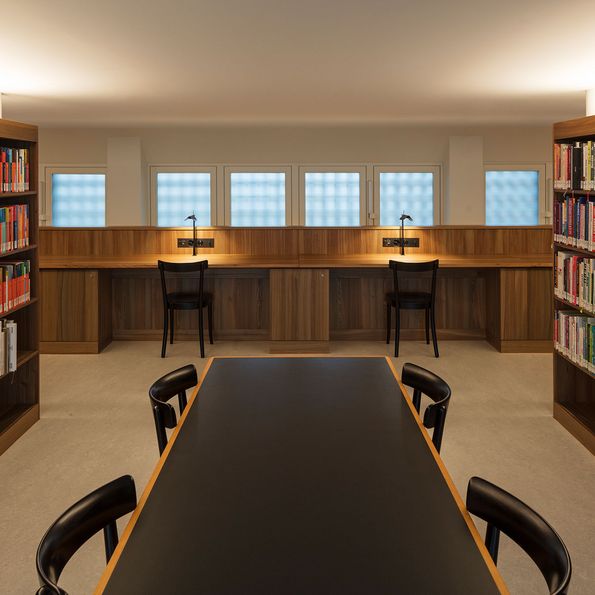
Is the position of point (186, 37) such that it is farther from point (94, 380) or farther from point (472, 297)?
point (472, 297)

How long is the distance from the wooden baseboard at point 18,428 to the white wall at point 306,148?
4664mm

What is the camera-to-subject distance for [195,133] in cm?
841

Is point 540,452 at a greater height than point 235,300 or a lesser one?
lesser

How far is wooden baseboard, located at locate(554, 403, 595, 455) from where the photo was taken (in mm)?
3579

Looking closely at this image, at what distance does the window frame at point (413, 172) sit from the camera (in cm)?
849

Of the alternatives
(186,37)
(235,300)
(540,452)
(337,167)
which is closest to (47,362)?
(235,300)

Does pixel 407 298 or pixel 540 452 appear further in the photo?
pixel 407 298

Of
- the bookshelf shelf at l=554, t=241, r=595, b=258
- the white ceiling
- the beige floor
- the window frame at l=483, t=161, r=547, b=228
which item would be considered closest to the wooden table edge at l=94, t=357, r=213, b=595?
the beige floor

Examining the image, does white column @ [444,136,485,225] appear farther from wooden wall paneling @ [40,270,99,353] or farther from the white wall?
wooden wall paneling @ [40,270,99,353]

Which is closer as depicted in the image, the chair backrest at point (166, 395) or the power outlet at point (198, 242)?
the chair backrest at point (166, 395)

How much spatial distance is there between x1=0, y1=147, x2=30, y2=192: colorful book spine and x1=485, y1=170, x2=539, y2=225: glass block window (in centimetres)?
604

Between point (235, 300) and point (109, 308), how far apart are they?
3.80 feet

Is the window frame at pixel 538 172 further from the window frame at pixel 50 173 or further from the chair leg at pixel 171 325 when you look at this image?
the window frame at pixel 50 173

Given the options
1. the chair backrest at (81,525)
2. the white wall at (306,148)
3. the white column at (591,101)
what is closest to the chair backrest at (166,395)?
the chair backrest at (81,525)
